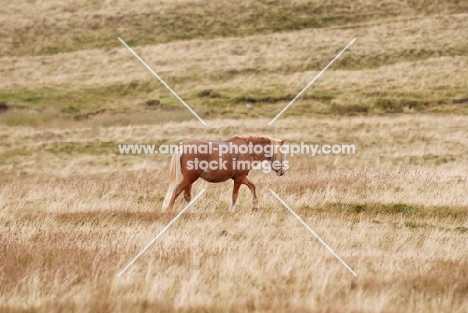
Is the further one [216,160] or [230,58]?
[230,58]

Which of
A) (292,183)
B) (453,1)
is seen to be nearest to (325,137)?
(292,183)

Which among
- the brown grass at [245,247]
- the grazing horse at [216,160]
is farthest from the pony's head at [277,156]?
the brown grass at [245,247]

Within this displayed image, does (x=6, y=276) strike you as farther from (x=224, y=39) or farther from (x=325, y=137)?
(x=224, y=39)

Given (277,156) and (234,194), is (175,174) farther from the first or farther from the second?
(277,156)

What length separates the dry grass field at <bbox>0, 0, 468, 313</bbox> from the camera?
7.25 m

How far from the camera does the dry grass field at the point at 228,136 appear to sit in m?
7.25

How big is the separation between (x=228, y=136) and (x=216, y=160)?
18.8 metres

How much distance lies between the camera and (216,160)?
12.7m

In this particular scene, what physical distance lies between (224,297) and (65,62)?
51.0m

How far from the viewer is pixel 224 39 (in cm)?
5819

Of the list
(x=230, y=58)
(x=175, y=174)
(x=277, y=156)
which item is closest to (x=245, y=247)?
(x=175, y=174)

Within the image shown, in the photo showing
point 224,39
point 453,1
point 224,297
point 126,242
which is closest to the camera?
point 224,297

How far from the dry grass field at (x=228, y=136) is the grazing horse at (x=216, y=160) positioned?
74 centimetres

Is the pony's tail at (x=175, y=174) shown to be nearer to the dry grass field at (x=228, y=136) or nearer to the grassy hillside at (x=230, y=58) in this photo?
the dry grass field at (x=228, y=136)
